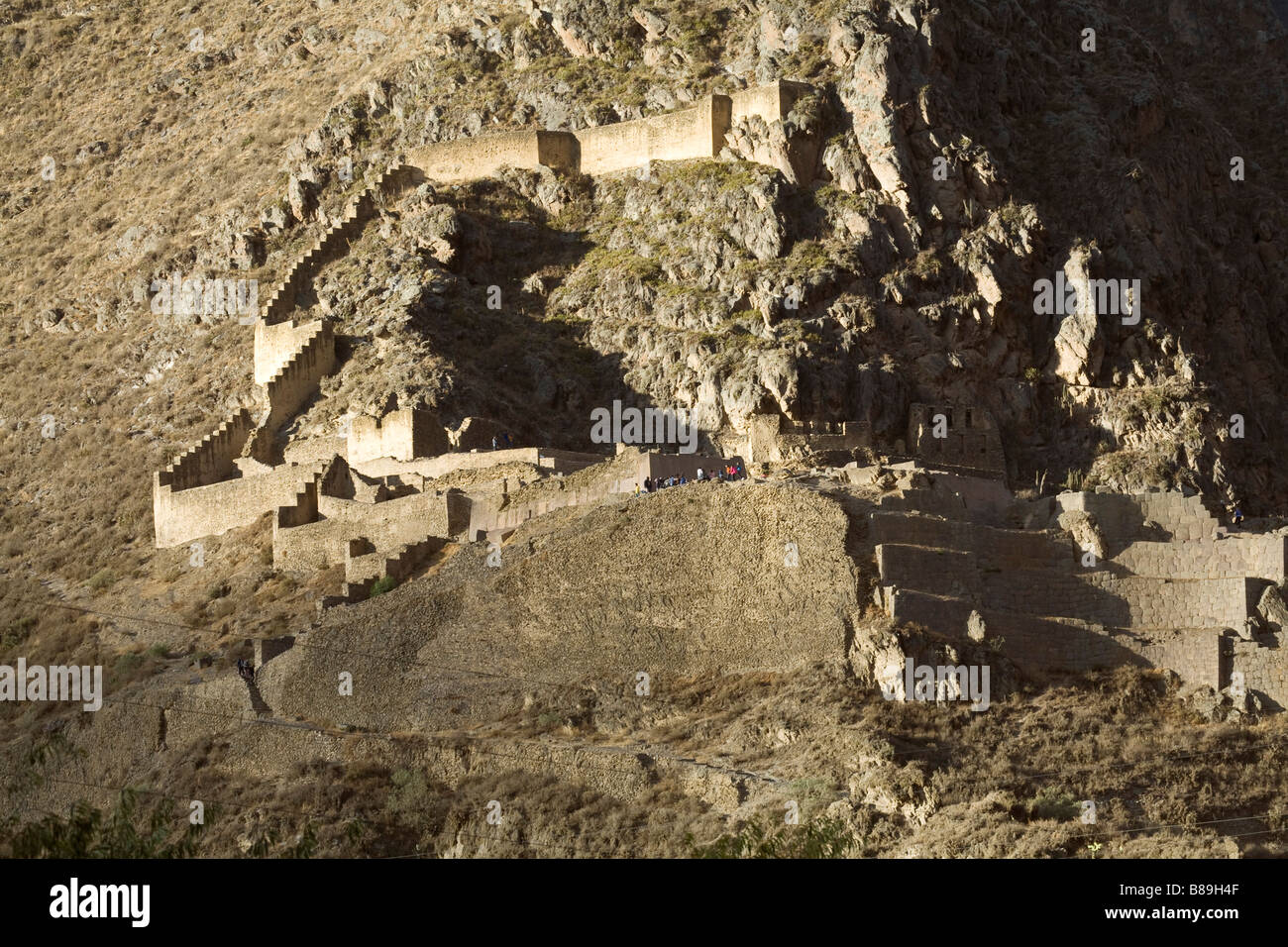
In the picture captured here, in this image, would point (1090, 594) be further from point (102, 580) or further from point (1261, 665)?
point (102, 580)

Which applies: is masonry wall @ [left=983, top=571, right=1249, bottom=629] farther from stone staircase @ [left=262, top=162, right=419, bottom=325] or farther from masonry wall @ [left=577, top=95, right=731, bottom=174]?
stone staircase @ [left=262, top=162, right=419, bottom=325]

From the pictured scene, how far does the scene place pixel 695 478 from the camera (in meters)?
50.7

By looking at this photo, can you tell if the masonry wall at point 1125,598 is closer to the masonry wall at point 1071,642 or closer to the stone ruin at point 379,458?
the masonry wall at point 1071,642

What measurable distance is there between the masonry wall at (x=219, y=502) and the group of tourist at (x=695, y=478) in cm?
1046

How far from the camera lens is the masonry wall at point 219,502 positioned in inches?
2237

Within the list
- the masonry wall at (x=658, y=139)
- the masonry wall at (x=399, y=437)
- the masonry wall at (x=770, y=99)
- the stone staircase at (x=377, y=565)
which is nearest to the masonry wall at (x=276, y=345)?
the masonry wall at (x=399, y=437)

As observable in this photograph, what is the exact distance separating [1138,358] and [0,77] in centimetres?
5447

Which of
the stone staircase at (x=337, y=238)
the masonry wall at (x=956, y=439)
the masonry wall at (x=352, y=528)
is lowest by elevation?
the masonry wall at (x=352, y=528)

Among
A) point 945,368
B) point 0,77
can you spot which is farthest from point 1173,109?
point 0,77

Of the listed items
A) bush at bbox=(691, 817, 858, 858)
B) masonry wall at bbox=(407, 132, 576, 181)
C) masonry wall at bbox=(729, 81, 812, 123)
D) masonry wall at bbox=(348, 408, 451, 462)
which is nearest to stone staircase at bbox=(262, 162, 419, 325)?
masonry wall at bbox=(407, 132, 576, 181)

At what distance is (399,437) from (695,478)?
10318mm

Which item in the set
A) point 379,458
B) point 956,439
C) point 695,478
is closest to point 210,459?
point 379,458
